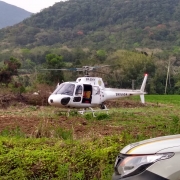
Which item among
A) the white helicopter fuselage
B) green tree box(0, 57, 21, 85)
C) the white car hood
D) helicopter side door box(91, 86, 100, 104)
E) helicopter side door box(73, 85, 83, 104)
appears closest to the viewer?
the white car hood

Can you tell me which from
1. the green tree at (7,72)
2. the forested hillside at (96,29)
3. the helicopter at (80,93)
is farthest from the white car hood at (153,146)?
the forested hillside at (96,29)

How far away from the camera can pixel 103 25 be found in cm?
10575

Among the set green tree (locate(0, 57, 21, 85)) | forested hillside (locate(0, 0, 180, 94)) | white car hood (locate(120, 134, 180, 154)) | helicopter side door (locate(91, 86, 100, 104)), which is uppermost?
forested hillside (locate(0, 0, 180, 94))

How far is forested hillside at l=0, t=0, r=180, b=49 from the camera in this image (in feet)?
313

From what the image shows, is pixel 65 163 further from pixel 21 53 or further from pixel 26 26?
pixel 26 26

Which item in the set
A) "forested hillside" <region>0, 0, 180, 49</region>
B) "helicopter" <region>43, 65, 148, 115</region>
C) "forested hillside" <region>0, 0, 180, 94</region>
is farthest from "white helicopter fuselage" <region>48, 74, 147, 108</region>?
"forested hillside" <region>0, 0, 180, 49</region>

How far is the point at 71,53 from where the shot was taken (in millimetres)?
74250

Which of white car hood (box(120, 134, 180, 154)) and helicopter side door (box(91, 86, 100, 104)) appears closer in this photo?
white car hood (box(120, 134, 180, 154))

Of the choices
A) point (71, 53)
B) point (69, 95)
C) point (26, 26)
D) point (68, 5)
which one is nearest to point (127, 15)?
point (68, 5)

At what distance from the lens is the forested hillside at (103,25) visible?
95.4 metres

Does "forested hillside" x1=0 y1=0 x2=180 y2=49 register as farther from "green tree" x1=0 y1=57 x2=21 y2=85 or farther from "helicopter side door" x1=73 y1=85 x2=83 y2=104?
"helicopter side door" x1=73 y1=85 x2=83 y2=104

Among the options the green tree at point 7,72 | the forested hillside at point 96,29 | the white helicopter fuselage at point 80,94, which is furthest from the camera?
the forested hillside at point 96,29

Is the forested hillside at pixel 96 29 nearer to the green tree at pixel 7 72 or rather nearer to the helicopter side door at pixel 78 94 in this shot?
the green tree at pixel 7 72

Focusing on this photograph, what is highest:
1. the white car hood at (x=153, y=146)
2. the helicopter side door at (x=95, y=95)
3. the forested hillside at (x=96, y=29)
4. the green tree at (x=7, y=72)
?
the forested hillside at (x=96, y=29)
